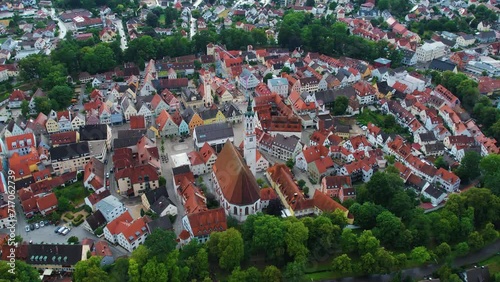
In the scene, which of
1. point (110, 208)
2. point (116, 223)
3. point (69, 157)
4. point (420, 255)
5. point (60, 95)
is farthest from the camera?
point (60, 95)

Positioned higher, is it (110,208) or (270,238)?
(270,238)

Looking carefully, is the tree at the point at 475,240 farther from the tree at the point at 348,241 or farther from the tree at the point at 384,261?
the tree at the point at 348,241

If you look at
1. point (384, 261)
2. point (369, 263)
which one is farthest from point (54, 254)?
point (384, 261)

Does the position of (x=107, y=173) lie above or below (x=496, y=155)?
below

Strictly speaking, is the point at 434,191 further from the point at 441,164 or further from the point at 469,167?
the point at 441,164

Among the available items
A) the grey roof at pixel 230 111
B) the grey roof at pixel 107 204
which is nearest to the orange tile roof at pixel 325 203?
the grey roof at pixel 107 204

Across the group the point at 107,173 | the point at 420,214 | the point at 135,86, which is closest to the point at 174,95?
the point at 135,86

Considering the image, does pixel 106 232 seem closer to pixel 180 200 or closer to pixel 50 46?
pixel 180 200
